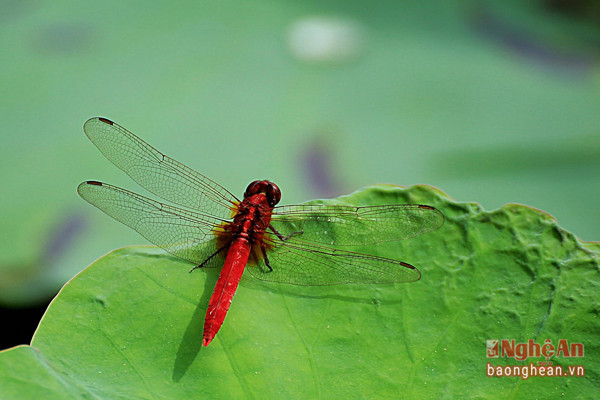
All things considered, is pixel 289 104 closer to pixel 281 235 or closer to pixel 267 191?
pixel 267 191

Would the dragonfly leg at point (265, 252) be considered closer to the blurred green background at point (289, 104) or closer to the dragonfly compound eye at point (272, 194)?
the dragonfly compound eye at point (272, 194)

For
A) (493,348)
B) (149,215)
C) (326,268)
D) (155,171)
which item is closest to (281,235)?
(326,268)

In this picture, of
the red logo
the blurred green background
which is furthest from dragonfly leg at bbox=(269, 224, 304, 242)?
the red logo

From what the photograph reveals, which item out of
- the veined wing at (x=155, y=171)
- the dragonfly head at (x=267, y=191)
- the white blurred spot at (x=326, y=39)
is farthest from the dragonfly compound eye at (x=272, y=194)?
the white blurred spot at (x=326, y=39)

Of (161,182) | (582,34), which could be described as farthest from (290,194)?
(582,34)

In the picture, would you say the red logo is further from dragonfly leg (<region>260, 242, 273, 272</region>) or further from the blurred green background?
the blurred green background

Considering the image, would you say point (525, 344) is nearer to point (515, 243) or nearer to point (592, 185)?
point (515, 243)
